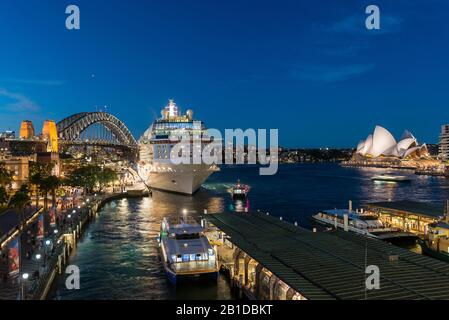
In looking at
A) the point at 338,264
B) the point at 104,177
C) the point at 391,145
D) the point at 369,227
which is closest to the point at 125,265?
the point at 338,264

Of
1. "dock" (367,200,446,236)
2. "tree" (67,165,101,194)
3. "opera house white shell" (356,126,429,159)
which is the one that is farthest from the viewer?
"opera house white shell" (356,126,429,159)

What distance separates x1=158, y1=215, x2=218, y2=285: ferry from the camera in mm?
15180

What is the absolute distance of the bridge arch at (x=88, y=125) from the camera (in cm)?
9987

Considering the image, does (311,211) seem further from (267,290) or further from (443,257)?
(267,290)

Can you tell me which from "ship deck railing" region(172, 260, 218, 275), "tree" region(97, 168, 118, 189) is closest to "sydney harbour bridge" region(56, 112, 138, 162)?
"tree" region(97, 168, 118, 189)

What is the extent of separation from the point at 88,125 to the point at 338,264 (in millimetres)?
102302

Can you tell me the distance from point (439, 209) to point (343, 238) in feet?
41.4

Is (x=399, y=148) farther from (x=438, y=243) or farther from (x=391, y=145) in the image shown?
(x=438, y=243)

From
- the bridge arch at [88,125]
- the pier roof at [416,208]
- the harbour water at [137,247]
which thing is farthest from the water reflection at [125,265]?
the bridge arch at [88,125]

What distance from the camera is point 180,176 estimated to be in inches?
1770

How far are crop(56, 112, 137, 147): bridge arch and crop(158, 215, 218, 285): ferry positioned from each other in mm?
86464

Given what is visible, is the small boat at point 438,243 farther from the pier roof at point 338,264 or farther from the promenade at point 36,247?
the promenade at point 36,247

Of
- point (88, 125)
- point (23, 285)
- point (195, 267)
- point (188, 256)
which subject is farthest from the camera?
point (88, 125)

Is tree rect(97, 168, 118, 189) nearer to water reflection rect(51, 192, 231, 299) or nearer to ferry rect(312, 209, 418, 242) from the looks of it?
water reflection rect(51, 192, 231, 299)
